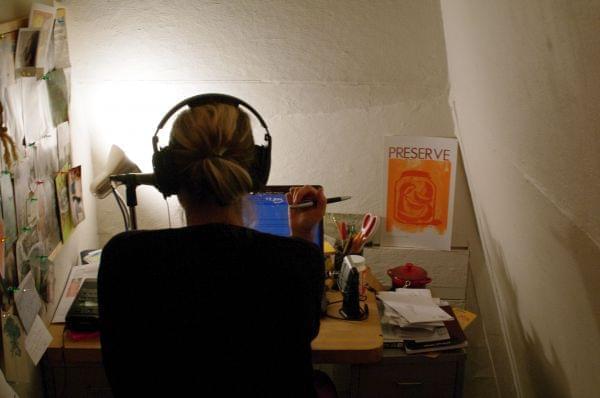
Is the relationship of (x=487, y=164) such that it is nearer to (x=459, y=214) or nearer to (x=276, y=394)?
(x=459, y=214)

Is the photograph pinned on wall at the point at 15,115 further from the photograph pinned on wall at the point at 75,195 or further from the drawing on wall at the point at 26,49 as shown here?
the photograph pinned on wall at the point at 75,195

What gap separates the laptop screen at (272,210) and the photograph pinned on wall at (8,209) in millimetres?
711

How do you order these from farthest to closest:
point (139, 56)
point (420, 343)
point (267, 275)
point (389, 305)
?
point (139, 56) < point (389, 305) < point (420, 343) < point (267, 275)

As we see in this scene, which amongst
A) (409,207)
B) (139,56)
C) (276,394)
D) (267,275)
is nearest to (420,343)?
(409,207)

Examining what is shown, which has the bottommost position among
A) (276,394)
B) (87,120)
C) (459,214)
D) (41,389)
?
(41,389)

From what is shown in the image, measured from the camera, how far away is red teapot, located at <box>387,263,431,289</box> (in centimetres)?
193

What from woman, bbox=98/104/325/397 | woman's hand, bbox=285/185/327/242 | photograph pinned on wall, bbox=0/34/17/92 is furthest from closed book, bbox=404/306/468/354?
photograph pinned on wall, bbox=0/34/17/92

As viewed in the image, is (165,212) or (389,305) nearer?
(389,305)

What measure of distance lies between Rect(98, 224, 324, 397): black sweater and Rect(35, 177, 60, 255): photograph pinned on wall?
2.05ft

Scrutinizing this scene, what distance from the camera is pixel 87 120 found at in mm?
1987

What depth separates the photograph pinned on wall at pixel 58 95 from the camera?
1.59m

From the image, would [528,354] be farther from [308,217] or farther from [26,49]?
[26,49]

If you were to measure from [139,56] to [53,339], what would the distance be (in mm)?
982

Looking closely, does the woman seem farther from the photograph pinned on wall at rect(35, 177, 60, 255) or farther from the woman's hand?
the photograph pinned on wall at rect(35, 177, 60, 255)
